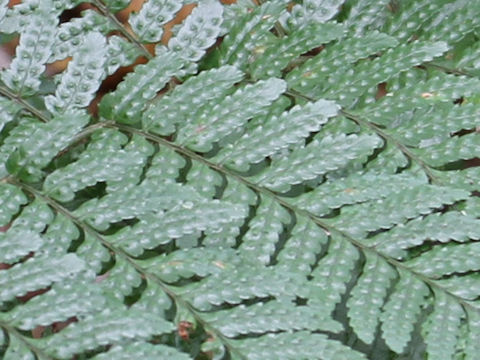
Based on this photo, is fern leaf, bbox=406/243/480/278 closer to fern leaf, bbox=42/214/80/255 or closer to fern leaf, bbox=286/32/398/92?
fern leaf, bbox=286/32/398/92

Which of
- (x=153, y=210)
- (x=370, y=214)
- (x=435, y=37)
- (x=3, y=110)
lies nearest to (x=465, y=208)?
(x=370, y=214)

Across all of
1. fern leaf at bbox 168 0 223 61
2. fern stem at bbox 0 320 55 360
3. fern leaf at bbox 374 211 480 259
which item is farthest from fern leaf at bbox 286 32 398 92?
fern stem at bbox 0 320 55 360

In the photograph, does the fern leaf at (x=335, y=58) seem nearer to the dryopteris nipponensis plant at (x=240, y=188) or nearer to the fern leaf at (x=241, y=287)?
the dryopteris nipponensis plant at (x=240, y=188)

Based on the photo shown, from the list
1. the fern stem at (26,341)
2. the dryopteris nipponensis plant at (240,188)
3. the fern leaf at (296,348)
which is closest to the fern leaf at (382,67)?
the dryopteris nipponensis plant at (240,188)

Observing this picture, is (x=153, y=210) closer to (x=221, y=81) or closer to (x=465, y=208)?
(x=221, y=81)

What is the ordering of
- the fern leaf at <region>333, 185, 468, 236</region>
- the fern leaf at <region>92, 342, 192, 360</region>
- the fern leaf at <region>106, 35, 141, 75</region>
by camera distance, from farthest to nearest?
the fern leaf at <region>106, 35, 141, 75</region>, the fern leaf at <region>333, 185, 468, 236</region>, the fern leaf at <region>92, 342, 192, 360</region>

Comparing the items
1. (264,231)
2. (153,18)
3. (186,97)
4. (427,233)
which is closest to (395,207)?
(427,233)

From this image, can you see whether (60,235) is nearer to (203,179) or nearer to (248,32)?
(203,179)
